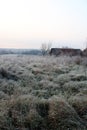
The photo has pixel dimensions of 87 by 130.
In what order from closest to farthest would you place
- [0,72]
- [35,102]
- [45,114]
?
[45,114] < [35,102] < [0,72]

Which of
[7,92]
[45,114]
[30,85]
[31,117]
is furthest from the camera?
[30,85]

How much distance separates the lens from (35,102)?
6.64m

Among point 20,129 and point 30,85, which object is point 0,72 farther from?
point 20,129

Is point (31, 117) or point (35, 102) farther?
point (35, 102)

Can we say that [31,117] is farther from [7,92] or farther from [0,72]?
[0,72]

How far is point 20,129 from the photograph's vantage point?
536 cm

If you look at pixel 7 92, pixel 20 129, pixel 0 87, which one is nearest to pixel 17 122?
pixel 20 129

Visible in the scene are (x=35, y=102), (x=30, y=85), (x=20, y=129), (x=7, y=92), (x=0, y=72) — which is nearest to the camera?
(x=20, y=129)

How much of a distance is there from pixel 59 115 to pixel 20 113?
91 centimetres

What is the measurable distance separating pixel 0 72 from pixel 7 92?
9.20 ft

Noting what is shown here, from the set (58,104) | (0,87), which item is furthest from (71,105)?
(0,87)

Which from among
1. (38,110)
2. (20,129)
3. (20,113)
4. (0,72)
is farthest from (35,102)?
(0,72)

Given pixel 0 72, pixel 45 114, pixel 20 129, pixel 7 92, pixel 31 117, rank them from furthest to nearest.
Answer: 1. pixel 0 72
2. pixel 7 92
3. pixel 45 114
4. pixel 31 117
5. pixel 20 129

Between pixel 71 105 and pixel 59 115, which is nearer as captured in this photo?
pixel 59 115
